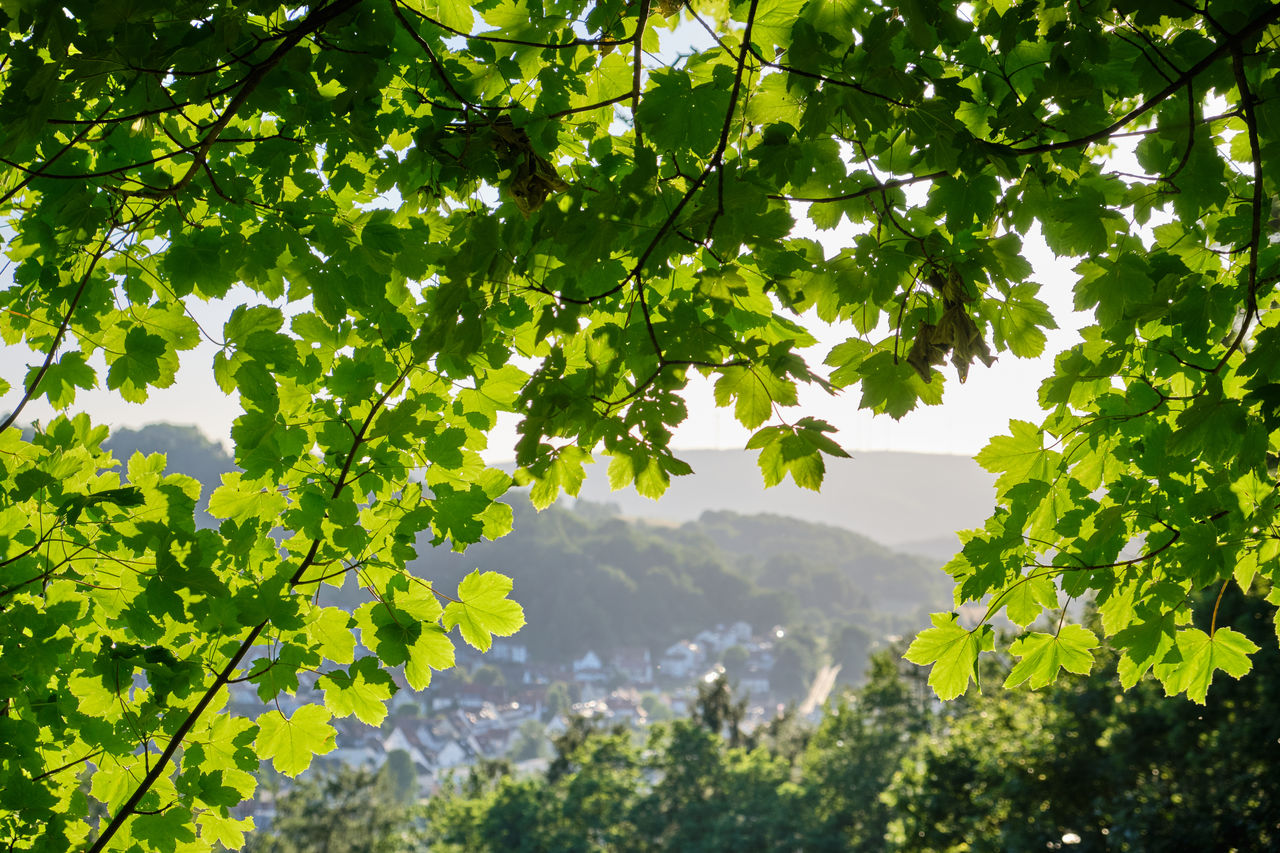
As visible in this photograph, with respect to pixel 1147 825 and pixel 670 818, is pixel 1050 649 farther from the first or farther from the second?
pixel 670 818

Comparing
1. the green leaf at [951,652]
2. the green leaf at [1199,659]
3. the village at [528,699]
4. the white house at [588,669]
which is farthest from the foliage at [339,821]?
the white house at [588,669]

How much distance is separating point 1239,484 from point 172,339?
265 cm

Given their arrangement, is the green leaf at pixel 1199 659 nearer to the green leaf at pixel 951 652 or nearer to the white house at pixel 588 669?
the green leaf at pixel 951 652

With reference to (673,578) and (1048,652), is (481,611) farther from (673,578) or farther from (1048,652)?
(673,578)

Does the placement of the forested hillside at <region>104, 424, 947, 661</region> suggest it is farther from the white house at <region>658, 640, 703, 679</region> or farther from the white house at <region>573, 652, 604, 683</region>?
the white house at <region>658, 640, 703, 679</region>

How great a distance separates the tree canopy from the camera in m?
1.46

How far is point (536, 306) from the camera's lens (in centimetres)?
204

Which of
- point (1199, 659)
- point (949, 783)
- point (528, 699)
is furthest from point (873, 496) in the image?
point (1199, 659)

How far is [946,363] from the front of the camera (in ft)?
5.33

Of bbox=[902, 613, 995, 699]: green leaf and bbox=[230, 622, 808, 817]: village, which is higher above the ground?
bbox=[230, 622, 808, 817]: village

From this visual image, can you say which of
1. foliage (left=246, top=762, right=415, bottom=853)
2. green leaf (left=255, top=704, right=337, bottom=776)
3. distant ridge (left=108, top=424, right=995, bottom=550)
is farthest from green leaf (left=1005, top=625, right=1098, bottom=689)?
distant ridge (left=108, top=424, right=995, bottom=550)

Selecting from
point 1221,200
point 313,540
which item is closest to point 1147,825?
point 1221,200

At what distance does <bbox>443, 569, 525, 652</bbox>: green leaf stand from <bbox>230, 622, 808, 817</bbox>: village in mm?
51495

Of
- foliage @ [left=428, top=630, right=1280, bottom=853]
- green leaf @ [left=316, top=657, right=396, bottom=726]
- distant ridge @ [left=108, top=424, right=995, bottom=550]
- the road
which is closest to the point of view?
green leaf @ [left=316, top=657, right=396, bottom=726]
